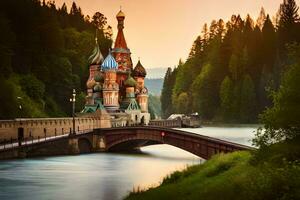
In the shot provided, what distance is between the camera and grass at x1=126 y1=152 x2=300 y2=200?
18812 mm

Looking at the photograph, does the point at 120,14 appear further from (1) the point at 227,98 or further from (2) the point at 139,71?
(1) the point at 227,98

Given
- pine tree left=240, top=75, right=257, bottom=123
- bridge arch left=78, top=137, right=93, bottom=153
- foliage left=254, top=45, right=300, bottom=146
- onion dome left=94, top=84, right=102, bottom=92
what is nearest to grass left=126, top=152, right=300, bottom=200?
foliage left=254, top=45, right=300, bottom=146

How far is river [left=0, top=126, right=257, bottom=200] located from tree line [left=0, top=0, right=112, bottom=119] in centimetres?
1481

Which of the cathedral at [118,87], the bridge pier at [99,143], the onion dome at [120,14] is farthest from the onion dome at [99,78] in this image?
the bridge pier at [99,143]

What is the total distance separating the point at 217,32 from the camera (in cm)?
15800

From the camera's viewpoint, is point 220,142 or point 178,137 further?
point 178,137

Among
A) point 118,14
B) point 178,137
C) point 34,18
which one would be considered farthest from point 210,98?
point 178,137

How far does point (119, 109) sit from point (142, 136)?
116 ft

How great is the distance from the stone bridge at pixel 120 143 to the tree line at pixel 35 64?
8.60 metres

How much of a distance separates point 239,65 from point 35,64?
2344 inches

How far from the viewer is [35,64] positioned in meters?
91.2

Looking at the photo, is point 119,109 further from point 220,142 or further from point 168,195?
point 168,195

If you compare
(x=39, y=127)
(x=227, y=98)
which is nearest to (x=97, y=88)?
(x=39, y=127)

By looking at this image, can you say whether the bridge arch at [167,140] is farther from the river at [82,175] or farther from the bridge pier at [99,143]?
the river at [82,175]
